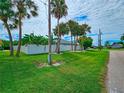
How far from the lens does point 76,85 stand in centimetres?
1420

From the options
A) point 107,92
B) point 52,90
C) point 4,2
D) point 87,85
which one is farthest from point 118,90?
point 4,2

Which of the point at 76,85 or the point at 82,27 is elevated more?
the point at 82,27

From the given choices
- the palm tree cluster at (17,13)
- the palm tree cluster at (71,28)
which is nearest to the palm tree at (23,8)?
the palm tree cluster at (17,13)

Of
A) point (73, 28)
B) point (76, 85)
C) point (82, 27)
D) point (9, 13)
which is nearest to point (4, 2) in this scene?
point (9, 13)

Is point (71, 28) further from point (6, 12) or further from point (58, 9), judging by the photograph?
point (6, 12)

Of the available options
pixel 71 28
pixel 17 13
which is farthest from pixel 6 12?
pixel 71 28

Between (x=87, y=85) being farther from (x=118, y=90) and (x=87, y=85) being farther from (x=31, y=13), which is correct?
(x=31, y=13)

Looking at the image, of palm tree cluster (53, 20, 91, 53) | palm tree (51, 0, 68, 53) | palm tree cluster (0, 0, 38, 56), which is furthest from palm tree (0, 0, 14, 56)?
palm tree cluster (53, 20, 91, 53)

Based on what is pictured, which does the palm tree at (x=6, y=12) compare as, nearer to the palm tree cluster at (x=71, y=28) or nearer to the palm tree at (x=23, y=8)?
the palm tree at (x=23, y=8)

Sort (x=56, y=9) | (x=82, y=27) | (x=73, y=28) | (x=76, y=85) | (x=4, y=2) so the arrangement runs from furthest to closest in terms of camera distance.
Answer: (x=82, y=27)
(x=73, y=28)
(x=56, y=9)
(x=4, y=2)
(x=76, y=85)

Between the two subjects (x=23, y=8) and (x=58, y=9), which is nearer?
(x=23, y=8)

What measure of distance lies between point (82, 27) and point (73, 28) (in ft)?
35.8

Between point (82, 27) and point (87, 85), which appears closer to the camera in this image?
point (87, 85)

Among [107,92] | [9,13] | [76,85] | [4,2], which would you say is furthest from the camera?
[9,13]
